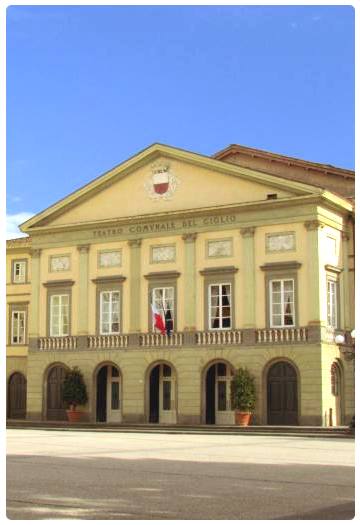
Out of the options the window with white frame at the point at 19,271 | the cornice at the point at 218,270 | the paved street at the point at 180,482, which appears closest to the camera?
the paved street at the point at 180,482

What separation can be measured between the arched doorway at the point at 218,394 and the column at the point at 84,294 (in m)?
5.64

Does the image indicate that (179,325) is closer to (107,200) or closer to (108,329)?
(108,329)

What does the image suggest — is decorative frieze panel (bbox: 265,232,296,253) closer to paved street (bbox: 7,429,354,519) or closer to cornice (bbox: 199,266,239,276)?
cornice (bbox: 199,266,239,276)

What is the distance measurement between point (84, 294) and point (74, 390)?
12.8 ft

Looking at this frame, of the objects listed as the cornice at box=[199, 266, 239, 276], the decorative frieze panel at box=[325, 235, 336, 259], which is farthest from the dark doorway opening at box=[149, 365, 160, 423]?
the decorative frieze panel at box=[325, 235, 336, 259]

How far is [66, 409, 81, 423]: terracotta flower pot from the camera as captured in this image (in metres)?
35.2

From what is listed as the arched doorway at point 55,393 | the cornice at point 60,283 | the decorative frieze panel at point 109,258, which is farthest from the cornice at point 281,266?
A: the arched doorway at point 55,393

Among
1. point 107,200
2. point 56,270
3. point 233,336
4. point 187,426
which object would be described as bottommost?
point 187,426

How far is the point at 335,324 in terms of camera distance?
1283 inches

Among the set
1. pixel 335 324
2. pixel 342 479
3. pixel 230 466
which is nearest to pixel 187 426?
pixel 335 324

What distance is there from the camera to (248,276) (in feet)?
106

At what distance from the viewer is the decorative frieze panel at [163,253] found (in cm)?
3431

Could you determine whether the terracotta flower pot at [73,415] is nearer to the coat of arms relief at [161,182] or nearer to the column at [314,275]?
the coat of arms relief at [161,182]

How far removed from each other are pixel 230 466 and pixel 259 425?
52.9 feet
